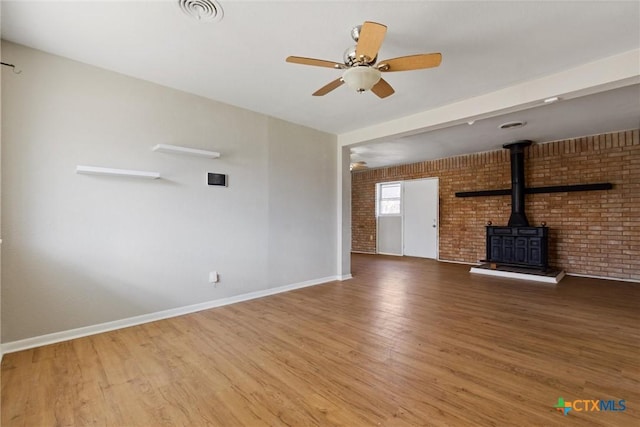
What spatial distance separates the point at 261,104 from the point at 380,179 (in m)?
5.46

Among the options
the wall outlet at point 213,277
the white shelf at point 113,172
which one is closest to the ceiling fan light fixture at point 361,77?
the white shelf at point 113,172

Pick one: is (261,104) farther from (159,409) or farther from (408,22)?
(159,409)

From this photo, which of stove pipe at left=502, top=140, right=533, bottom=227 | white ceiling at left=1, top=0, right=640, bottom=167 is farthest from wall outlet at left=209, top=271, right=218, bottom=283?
stove pipe at left=502, top=140, right=533, bottom=227

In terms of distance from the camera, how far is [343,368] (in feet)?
6.72

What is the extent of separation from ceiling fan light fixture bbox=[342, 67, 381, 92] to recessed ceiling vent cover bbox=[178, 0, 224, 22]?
3.33ft

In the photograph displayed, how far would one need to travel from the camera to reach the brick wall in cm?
480

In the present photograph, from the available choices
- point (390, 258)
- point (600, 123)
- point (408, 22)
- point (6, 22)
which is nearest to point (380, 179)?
point (390, 258)

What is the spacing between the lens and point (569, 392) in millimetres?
1746

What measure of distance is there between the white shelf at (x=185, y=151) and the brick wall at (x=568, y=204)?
19.0 feet

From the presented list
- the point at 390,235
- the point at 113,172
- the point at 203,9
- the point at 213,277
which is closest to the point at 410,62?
the point at 203,9

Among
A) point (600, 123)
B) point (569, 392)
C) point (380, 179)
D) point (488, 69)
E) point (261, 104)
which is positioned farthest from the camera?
point (380, 179)

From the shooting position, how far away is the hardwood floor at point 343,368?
1.58 metres

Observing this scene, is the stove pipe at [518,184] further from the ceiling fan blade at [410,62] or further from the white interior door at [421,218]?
the ceiling fan blade at [410,62]

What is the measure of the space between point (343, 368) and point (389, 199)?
6.75 meters
